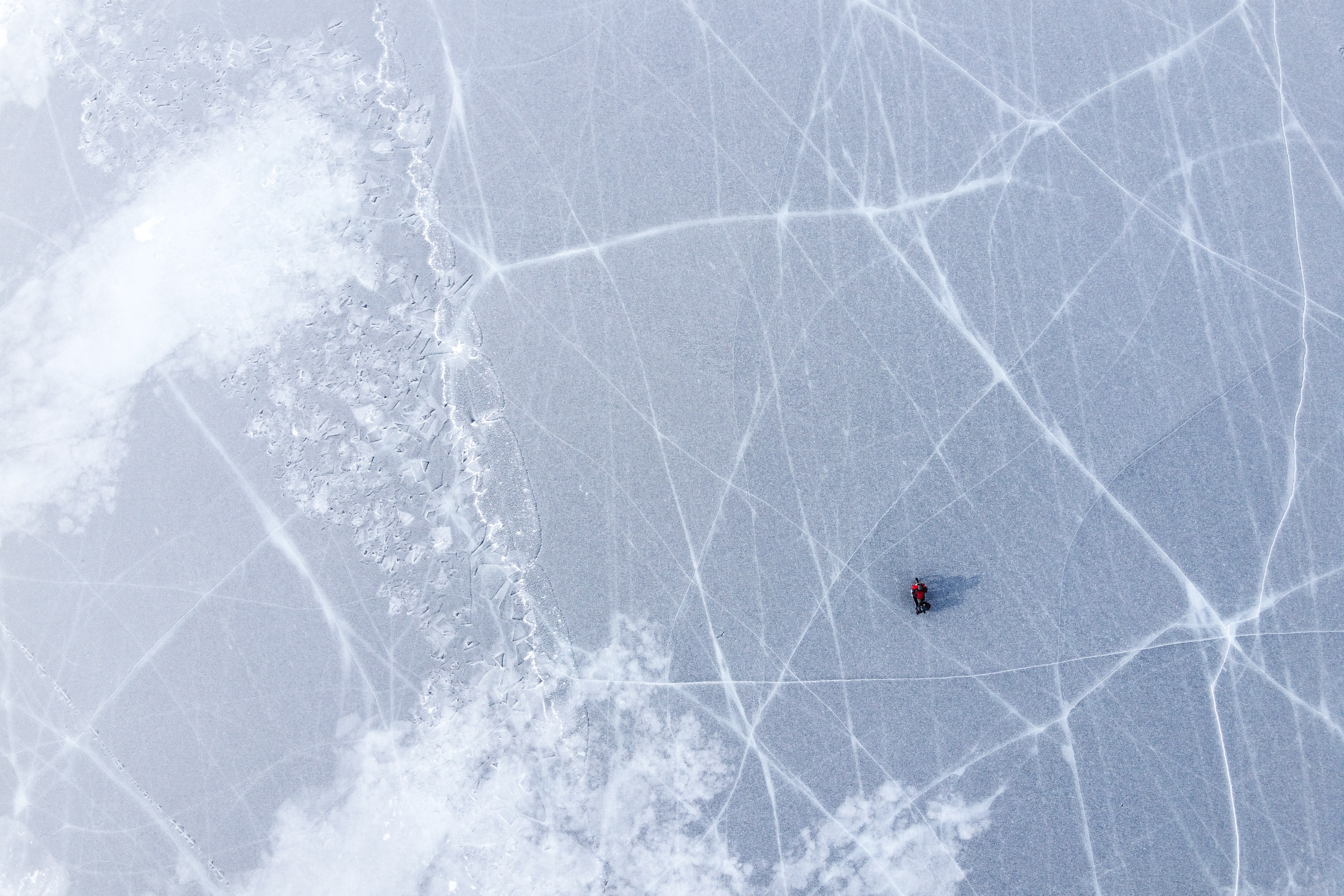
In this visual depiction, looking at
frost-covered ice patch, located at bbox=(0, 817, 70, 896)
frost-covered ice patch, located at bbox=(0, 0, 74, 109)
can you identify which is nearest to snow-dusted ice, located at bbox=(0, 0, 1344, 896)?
frost-covered ice patch, located at bbox=(0, 817, 70, 896)

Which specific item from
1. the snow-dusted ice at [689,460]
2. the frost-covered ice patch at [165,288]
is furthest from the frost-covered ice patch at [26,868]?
the frost-covered ice patch at [165,288]

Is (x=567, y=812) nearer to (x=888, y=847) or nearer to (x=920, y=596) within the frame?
(x=888, y=847)

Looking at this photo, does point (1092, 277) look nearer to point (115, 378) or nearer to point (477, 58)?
point (477, 58)

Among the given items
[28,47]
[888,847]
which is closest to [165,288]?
[28,47]

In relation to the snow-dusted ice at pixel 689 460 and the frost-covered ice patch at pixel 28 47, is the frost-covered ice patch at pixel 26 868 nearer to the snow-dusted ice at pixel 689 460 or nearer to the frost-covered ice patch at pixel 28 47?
the snow-dusted ice at pixel 689 460

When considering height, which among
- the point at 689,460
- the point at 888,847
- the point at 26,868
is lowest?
the point at 26,868

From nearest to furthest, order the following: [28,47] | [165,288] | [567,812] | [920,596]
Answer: [920,596] < [567,812] < [165,288] < [28,47]

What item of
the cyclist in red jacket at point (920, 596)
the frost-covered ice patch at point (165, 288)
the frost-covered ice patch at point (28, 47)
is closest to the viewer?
the cyclist in red jacket at point (920, 596)
